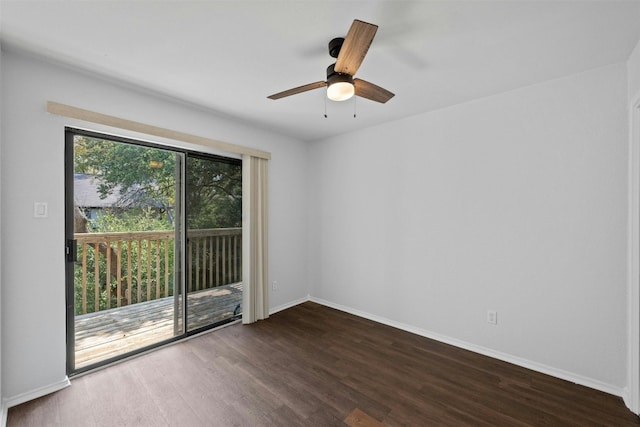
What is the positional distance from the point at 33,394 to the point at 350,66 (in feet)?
10.3

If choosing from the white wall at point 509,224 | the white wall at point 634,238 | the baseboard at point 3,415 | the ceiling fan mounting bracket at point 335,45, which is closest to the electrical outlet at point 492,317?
the white wall at point 509,224

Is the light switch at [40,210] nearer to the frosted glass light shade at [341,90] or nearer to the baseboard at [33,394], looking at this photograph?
the baseboard at [33,394]

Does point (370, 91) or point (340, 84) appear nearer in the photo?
point (340, 84)

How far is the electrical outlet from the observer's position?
2508 millimetres

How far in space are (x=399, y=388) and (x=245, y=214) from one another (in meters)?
2.37

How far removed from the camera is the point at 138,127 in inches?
92.8

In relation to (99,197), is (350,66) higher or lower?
higher

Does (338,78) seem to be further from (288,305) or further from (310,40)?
(288,305)

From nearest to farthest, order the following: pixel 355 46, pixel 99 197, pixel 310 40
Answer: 1. pixel 355 46
2. pixel 310 40
3. pixel 99 197

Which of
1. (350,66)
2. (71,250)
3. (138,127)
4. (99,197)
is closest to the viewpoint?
(350,66)

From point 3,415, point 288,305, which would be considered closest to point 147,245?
point 3,415

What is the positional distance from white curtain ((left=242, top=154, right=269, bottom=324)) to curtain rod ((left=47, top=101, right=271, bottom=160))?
0.21m

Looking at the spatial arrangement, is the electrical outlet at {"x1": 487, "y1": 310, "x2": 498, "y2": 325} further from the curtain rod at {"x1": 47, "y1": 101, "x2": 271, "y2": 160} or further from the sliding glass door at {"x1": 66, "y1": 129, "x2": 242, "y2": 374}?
the curtain rod at {"x1": 47, "y1": 101, "x2": 271, "y2": 160}

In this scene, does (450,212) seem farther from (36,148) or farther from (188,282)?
(36,148)
